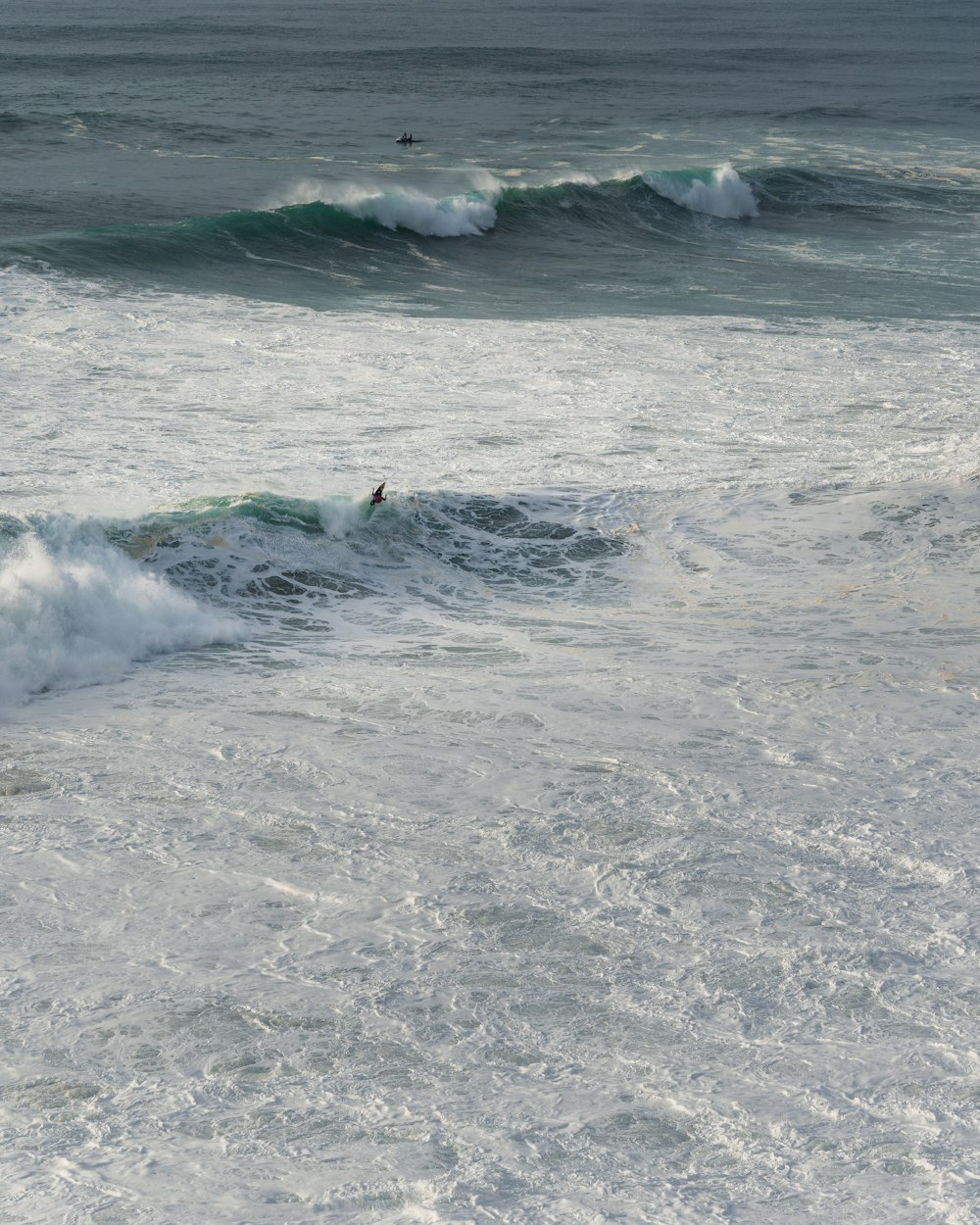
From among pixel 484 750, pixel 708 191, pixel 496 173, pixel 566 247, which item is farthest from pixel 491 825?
pixel 496 173

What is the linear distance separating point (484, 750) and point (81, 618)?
2.52 metres

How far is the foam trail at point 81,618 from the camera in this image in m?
7.39

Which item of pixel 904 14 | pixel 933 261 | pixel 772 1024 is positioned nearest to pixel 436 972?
pixel 772 1024

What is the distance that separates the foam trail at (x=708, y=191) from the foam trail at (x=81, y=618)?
767 inches

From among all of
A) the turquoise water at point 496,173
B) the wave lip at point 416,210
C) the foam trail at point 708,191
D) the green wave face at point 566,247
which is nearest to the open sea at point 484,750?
the green wave face at point 566,247

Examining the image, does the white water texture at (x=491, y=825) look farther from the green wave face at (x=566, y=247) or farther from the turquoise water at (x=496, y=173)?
the turquoise water at (x=496, y=173)

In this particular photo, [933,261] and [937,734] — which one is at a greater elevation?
[933,261]

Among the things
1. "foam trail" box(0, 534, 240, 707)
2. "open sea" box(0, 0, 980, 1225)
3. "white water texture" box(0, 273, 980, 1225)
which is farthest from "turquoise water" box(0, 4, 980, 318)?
"foam trail" box(0, 534, 240, 707)

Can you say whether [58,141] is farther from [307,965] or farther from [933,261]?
[307,965]

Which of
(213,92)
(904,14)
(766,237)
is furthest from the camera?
(904,14)

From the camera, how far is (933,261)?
21.4 m

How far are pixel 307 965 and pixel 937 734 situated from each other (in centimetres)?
345

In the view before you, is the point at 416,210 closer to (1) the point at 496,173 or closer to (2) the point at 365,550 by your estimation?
(1) the point at 496,173

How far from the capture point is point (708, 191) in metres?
26.3
